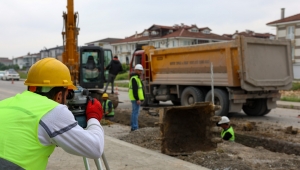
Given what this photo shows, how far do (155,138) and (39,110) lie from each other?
597 cm

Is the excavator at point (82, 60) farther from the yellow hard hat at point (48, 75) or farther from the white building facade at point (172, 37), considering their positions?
the white building facade at point (172, 37)

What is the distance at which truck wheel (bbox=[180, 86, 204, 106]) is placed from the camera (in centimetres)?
1353

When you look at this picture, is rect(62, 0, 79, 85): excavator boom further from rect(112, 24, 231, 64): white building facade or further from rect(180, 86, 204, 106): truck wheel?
rect(112, 24, 231, 64): white building facade

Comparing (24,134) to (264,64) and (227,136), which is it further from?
(264,64)

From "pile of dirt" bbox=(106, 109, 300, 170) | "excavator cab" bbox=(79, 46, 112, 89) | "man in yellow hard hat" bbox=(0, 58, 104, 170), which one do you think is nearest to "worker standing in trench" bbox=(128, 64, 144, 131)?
"pile of dirt" bbox=(106, 109, 300, 170)

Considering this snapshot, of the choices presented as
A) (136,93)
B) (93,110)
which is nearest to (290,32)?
(136,93)

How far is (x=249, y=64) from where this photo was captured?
1182 cm

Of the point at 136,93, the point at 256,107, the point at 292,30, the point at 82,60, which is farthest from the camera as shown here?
the point at 292,30

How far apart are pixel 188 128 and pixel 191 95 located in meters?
6.97

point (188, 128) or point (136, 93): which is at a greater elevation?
point (136, 93)

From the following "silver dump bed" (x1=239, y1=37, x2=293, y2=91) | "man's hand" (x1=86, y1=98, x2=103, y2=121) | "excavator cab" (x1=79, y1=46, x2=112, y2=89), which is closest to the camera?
"man's hand" (x1=86, y1=98, x2=103, y2=121)

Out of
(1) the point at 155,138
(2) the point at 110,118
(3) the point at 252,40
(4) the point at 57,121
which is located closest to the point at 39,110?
(4) the point at 57,121

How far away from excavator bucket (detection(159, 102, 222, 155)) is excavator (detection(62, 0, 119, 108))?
721 cm

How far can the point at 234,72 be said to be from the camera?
11.9 metres
